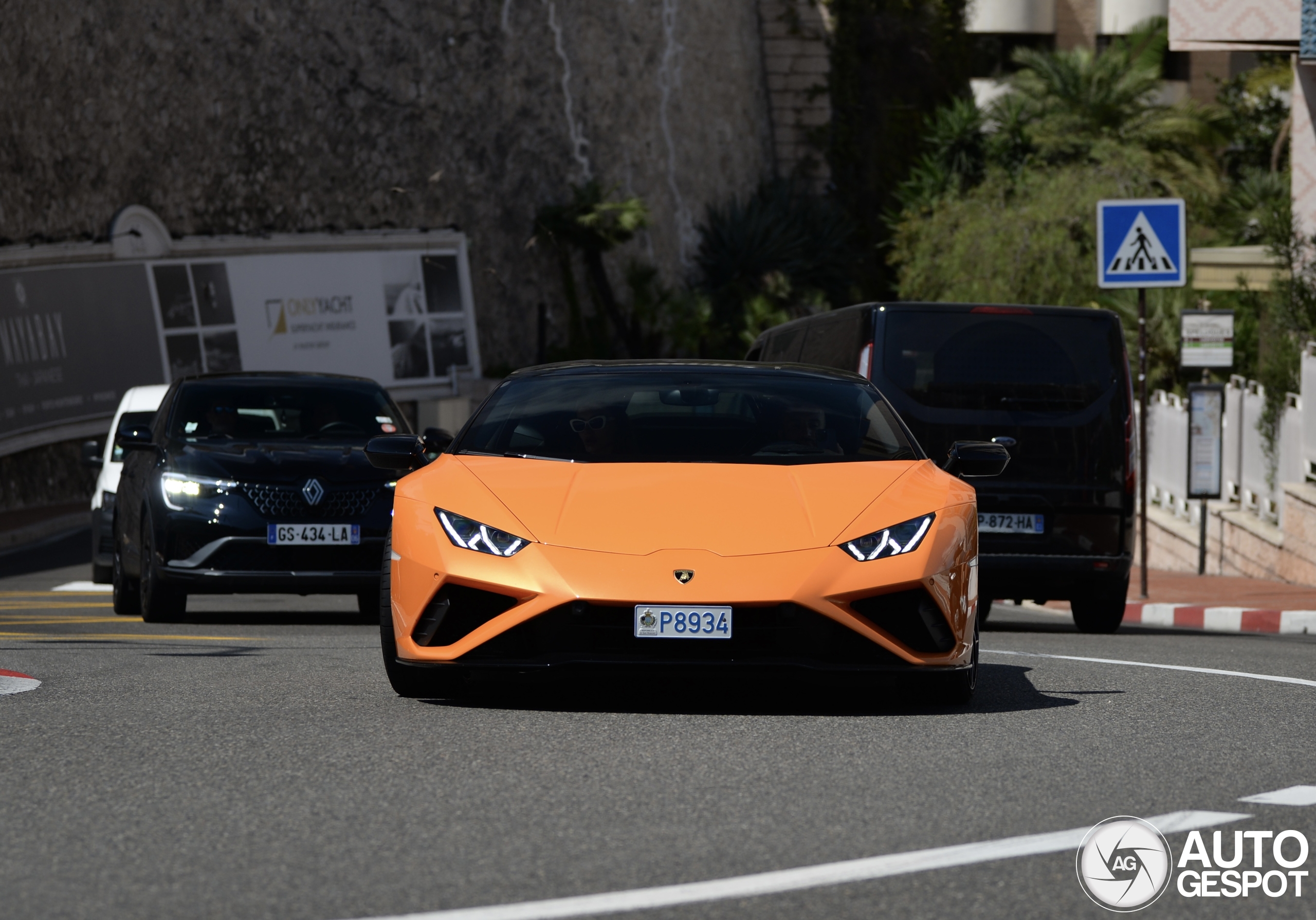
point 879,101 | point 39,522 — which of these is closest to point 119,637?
point 39,522

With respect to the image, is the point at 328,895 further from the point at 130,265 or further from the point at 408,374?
the point at 408,374

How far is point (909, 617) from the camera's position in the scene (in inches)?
272

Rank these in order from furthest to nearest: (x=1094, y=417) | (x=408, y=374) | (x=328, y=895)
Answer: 1. (x=408, y=374)
2. (x=1094, y=417)
3. (x=328, y=895)

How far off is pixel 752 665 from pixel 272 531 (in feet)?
18.6

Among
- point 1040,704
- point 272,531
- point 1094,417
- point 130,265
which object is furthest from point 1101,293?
point 1040,704

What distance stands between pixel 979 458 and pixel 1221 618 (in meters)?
7.28

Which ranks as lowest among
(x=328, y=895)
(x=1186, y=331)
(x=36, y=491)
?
(x=36, y=491)

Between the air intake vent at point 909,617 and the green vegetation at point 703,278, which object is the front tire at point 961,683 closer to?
the air intake vent at point 909,617

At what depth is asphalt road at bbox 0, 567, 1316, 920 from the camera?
4.33m

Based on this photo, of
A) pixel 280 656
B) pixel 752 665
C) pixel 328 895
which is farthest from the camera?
pixel 280 656

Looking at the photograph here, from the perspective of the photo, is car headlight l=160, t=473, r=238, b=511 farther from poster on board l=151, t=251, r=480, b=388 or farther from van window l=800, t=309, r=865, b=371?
poster on board l=151, t=251, r=480, b=388

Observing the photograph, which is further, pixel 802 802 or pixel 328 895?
pixel 802 802

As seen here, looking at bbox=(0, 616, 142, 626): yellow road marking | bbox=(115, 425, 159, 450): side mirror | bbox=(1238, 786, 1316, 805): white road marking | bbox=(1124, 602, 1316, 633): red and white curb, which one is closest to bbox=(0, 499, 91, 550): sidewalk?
bbox=(0, 616, 142, 626): yellow road marking

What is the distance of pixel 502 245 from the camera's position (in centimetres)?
4075
